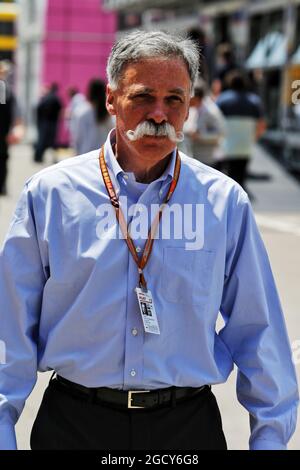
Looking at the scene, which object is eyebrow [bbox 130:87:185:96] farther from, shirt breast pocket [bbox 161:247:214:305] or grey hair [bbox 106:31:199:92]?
shirt breast pocket [bbox 161:247:214:305]

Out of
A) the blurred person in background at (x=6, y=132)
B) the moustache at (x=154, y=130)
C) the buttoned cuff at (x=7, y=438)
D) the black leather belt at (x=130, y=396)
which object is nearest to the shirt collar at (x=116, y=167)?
the moustache at (x=154, y=130)

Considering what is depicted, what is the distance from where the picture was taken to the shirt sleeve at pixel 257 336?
9.34 ft

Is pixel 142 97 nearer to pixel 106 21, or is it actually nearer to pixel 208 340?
pixel 208 340

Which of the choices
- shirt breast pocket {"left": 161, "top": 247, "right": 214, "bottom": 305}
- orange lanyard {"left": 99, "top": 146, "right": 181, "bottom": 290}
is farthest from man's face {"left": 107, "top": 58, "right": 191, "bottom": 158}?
shirt breast pocket {"left": 161, "top": 247, "right": 214, "bottom": 305}

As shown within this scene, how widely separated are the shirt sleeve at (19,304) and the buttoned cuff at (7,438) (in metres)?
0.03

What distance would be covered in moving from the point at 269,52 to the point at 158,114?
1876cm

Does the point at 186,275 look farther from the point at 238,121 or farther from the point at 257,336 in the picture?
the point at 238,121

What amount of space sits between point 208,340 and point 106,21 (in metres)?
30.7

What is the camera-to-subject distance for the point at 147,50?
2756 mm

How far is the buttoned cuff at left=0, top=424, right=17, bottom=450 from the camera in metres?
2.73

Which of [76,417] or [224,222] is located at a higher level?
[224,222]

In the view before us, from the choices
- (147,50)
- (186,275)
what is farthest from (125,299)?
(147,50)

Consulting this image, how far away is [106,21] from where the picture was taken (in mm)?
32688
